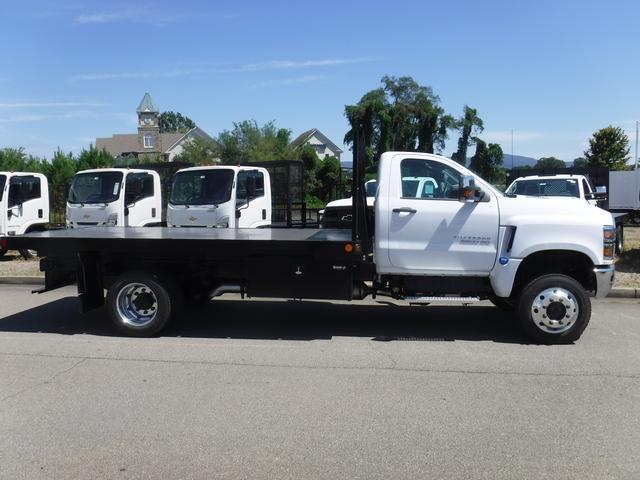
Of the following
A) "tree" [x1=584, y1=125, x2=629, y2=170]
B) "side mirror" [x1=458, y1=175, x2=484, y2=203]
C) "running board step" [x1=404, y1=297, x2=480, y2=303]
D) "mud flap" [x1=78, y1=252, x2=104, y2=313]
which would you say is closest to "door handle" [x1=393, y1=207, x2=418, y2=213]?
"side mirror" [x1=458, y1=175, x2=484, y2=203]

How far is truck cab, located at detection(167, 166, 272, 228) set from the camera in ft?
42.0

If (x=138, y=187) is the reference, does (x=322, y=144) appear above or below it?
above

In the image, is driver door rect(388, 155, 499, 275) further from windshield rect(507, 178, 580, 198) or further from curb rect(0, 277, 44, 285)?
windshield rect(507, 178, 580, 198)

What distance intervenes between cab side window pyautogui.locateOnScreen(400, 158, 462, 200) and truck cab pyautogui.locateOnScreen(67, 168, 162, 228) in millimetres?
8596

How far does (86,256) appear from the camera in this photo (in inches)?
299

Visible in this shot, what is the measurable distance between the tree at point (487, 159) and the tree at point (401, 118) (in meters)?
3.34

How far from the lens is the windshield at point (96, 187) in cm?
1391

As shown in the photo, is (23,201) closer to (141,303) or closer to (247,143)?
(141,303)

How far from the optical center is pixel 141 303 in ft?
24.7

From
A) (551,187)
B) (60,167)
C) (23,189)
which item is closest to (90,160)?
(60,167)

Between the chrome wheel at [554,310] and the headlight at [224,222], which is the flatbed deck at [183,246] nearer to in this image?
the chrome wheel at [554,310]

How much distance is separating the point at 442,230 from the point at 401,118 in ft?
161

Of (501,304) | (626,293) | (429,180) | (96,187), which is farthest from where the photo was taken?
(96,187)

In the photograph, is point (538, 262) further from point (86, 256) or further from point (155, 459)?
point (86, 256)
